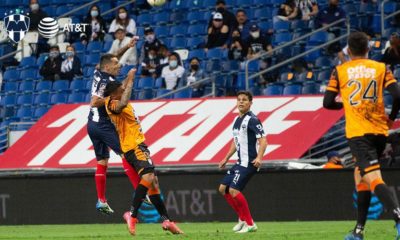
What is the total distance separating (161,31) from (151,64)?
200 centimetres

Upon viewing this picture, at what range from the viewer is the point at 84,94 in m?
27.2

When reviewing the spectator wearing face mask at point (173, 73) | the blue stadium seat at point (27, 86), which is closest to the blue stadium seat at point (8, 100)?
the blue stadium seat at point (27, 86)

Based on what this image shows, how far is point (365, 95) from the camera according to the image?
11.4 m

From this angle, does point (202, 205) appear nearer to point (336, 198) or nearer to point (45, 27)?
point (336, 198)

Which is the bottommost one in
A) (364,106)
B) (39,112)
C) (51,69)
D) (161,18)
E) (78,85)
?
(39,112)

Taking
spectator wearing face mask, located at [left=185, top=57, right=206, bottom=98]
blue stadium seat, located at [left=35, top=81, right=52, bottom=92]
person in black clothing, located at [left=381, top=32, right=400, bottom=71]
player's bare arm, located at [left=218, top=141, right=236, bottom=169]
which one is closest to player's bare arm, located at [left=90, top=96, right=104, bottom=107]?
player's bare arm, located at [left=218, top=141, right=236, bottom=169]

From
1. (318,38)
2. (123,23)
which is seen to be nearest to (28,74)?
(123,23)

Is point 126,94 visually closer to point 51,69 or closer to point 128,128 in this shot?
point 128,128

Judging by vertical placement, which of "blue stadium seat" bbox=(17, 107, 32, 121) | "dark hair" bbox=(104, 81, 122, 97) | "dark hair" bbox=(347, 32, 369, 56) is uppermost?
"dark hair" bbox=(347, 32, 369, 56)

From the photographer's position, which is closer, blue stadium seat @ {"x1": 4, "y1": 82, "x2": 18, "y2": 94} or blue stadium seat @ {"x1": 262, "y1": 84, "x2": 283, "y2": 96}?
blue stadium seat @ {"x1": 262, "y1": 84, "x2": 283, "y2": 96}

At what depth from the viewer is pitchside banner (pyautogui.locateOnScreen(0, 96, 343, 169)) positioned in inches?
824

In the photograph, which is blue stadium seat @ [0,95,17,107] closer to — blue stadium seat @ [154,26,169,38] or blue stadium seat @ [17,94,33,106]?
blue stadium seat @ [17,94,33,106]

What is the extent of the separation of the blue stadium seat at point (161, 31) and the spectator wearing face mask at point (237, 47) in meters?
2.93

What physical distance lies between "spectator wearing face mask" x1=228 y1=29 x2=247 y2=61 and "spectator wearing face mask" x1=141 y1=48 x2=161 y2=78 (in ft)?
5.87
